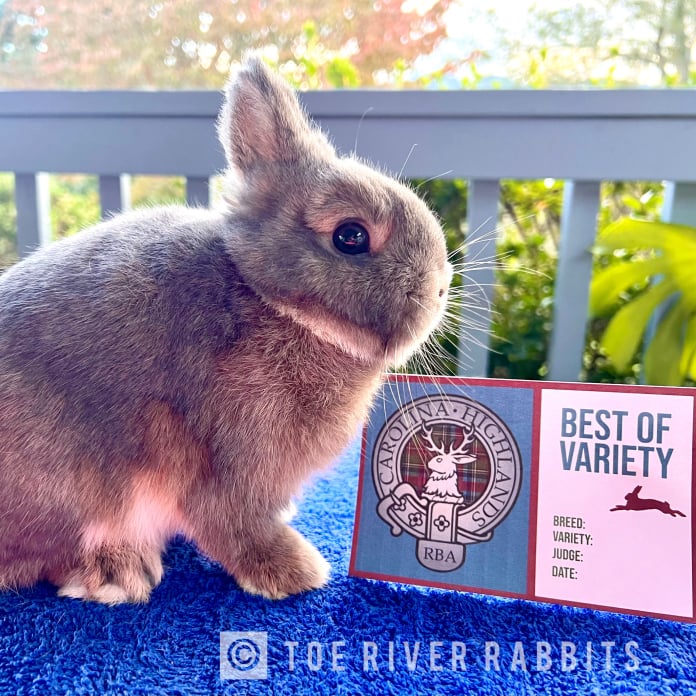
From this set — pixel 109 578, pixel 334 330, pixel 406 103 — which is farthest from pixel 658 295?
pixel 109 578

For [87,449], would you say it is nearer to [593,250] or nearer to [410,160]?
[410,160]

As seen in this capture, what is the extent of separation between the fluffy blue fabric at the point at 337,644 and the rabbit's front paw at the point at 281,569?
1 cm

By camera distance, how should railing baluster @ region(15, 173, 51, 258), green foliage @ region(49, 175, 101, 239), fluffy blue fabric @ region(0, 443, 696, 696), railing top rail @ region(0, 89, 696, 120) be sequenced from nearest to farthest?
fluffy blue fabric @ region(0, 443, 696, 696) → railing top rail @ region(0, 89, 696, 120) → railing baluster @ region(15, 173, 51, 258) → green foliage @ region(49, 175, 101, 239)

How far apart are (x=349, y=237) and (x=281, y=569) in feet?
1.24

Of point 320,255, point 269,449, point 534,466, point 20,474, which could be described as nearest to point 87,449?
point 20,474

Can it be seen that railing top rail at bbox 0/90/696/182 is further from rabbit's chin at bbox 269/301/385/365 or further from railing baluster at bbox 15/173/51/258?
rabbit's chin at bbox 269/301/385/365

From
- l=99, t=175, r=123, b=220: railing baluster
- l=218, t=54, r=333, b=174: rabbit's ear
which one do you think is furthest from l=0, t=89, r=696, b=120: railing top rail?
l=218, t=54, r=333, b=174: rabbit's ear

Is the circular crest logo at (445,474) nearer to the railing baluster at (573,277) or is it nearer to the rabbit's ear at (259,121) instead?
the rabbit's ear at (259,121)

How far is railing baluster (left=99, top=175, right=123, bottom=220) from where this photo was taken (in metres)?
1.25

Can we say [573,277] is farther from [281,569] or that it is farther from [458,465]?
[281,569]

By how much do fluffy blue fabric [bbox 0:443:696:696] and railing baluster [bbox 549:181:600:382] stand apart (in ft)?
2.10

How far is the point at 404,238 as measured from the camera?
0.62 m

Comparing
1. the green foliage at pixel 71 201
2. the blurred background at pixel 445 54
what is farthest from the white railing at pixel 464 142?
the green foliage at pixel 71 201

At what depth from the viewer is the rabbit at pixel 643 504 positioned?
2.04 feet
